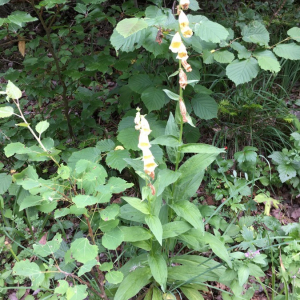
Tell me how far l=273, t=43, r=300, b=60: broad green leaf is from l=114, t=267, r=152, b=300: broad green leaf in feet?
5.47

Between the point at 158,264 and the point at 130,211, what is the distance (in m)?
0.35

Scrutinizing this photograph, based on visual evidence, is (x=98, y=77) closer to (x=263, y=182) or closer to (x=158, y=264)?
(x=263, y=182)

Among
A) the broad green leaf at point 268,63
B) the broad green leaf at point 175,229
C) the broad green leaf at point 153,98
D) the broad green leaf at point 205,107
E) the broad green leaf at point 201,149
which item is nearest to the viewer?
the broad green leaf at point 201,149

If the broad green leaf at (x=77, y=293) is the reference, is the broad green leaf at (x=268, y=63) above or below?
above

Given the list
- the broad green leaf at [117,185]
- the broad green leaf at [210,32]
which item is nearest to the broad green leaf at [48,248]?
the broad green leaf at [117,185]

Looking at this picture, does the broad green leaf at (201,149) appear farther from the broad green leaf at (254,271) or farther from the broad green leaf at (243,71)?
the broad green leaf at (254,271)

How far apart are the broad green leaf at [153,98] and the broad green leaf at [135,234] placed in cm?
90

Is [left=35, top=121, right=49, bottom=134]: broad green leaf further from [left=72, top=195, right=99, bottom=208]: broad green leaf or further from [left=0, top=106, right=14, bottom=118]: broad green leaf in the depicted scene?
[left=72, top=195, right=99, bottom=208]: broad green leaf

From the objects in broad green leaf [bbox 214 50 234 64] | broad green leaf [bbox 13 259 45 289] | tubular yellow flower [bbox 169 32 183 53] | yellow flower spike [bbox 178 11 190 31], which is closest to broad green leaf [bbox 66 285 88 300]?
broad green leaf [bbox 13 259 45 289]

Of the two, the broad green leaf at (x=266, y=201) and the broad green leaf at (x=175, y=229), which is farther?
the broad green leaf at (x=266, y=201)

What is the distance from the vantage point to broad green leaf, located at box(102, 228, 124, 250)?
50.6 inches

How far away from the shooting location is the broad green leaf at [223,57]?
1827 mm

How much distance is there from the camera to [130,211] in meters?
Answer: 1.68

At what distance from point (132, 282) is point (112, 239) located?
18.9 inches
